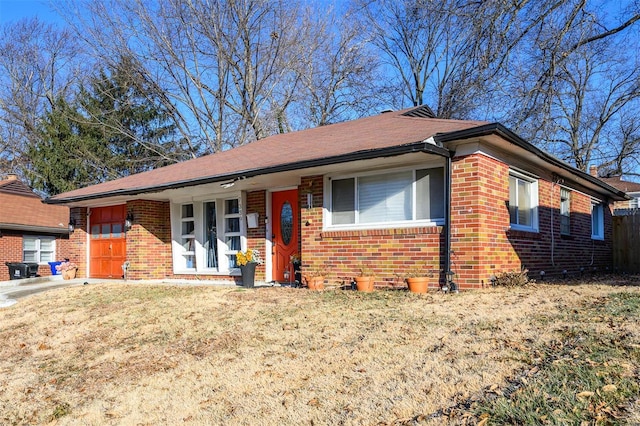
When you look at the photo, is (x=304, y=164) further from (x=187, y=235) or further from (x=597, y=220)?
(x=597, y=220)

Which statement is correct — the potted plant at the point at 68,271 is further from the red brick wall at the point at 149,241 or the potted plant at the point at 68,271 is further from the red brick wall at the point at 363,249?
the red brick wall at the point at 363,249

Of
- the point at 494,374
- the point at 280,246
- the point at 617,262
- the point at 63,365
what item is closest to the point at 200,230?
the point at 280,246

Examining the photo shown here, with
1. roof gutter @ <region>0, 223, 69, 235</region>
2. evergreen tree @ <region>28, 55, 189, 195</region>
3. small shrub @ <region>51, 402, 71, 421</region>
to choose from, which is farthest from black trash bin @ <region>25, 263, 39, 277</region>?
small shrub @ <region>51, 402, 71, 421</region>

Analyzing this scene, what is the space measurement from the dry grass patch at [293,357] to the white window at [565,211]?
175 inches

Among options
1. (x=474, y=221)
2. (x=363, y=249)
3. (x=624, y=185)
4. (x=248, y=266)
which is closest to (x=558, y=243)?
(x=474, y=221)

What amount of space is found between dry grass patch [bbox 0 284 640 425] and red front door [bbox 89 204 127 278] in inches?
265

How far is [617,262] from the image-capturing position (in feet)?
55.4

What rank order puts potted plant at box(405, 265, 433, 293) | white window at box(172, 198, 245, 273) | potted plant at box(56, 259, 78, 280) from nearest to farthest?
potted plant at box(405, 265, 433, 293) → white window at box(172, 198, 245, 273) → potted plant at box(56, 259, 78, 280)

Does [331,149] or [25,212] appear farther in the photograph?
[25,212]

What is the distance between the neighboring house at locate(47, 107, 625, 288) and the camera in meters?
9.09

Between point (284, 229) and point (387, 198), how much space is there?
11.2 ft

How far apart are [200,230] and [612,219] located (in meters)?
12.9

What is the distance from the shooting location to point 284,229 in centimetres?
1268

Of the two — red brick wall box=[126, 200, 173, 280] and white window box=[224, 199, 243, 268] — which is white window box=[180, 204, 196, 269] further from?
white window box=[224, 199, 243, 268]
